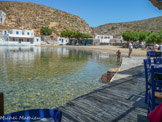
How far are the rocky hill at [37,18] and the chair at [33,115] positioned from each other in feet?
222

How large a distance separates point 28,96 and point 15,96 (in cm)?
44

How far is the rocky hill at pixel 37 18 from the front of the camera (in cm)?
6856

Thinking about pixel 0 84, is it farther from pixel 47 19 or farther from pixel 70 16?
pixel 70 16

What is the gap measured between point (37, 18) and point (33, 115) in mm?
82266

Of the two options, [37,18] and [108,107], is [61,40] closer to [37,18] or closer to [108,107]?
[37,18]

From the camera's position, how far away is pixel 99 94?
13.3 ft

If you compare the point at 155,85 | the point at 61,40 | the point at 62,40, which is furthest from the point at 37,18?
the point at 155,85

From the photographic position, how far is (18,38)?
45.1 m

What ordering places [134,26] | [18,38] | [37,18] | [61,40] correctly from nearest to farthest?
1. [18,38]
2. [61,40]
3. [37,18]
4. [134,26]

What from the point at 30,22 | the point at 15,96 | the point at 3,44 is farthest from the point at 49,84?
the point at 30,22

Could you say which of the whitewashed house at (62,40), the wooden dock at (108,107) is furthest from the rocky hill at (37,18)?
the wooden dock at (108,107)

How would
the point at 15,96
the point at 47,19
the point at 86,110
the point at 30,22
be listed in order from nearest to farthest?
the point at 86,110 < the point at 15,96 < the point at 30,22 < the point at 47,19

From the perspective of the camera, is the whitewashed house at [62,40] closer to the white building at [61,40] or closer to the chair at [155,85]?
the white building at [61,40]

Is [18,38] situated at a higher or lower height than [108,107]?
higher
